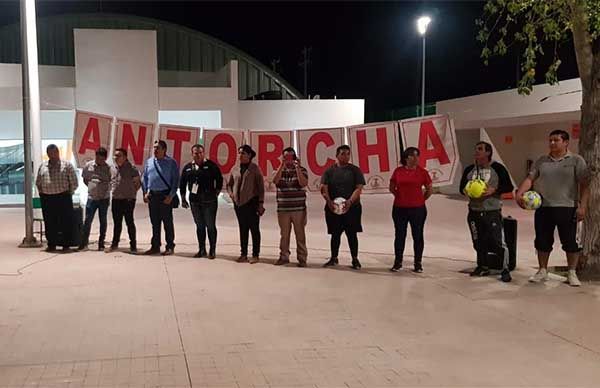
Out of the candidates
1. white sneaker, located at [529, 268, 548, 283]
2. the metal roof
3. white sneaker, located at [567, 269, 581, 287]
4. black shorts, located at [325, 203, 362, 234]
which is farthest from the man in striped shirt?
the metal roof

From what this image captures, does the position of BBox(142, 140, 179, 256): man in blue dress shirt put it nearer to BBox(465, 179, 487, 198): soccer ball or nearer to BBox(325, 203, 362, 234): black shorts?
BBox(325, 203, 362, 234): black shorts

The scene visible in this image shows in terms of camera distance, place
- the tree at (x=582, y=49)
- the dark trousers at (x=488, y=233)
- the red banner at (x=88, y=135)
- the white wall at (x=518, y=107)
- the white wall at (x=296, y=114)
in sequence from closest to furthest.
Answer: the tree at (x=582, y=49), the dark trousers at (x=488, y=233), the red banner at (x=88, y=135), the white wall at (x=518, y=107), the white wall at (x=296, y=114)

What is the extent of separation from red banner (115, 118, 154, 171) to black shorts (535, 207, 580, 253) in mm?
6432

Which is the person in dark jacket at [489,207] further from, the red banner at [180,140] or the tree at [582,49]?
the red banner at [180,140]

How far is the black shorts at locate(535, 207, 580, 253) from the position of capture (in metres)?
7.20

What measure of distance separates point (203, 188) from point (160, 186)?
2.58 ft

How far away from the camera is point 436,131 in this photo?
916 cm

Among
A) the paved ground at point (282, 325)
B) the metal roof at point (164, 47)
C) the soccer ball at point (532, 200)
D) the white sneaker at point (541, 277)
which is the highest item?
the metal roof at point (164, 47)

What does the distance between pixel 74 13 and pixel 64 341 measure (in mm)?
24045

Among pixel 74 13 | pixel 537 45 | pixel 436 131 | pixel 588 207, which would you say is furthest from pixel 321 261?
pixel 74 13

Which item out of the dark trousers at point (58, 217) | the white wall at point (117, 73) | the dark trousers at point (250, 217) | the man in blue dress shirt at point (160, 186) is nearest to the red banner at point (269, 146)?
the dark trousers at point (250, 217)

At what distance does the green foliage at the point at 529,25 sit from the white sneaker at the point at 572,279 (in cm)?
282

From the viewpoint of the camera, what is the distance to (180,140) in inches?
399

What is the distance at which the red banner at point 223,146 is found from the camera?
10.0 m
